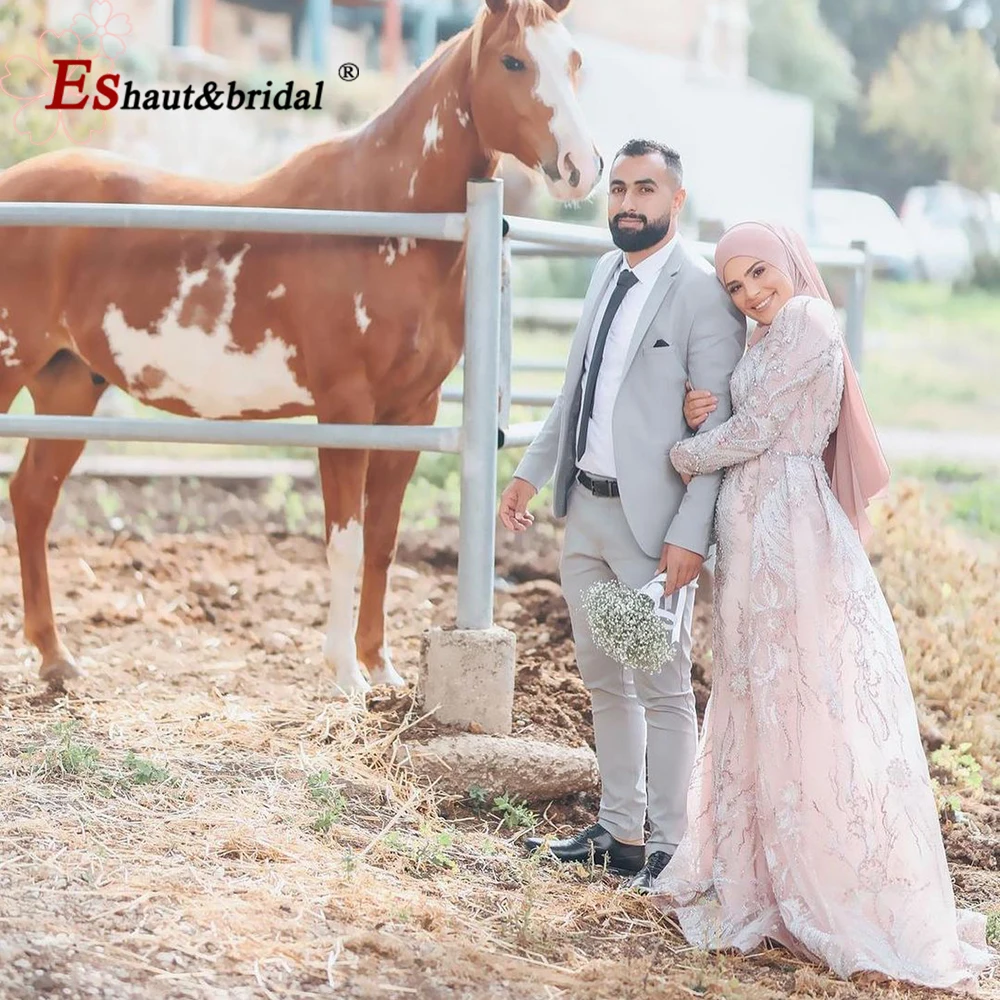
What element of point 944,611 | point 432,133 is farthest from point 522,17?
point 944,611

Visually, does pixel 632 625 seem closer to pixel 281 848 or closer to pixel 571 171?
pixel 281 848

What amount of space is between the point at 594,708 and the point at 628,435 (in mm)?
672

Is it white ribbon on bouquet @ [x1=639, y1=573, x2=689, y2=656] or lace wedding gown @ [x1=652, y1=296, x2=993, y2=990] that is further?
white ribbon on bouquet @ [x1=639, y1=573, x2=689, y2=656]

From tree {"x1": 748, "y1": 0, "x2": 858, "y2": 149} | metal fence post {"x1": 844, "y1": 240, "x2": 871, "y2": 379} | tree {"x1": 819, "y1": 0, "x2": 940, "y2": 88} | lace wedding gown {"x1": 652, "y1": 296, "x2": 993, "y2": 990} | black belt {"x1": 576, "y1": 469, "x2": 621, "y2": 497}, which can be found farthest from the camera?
tree {"x1": 819, "y1": 0, "x2": 940, "y2": 88}

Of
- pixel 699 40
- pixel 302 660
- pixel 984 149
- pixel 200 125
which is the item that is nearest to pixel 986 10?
pixel 984 149

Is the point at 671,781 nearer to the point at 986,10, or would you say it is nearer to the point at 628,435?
the point at 628,435

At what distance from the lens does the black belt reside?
314 cm

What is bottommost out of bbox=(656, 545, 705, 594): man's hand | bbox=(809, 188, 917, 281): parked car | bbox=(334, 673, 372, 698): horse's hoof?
bbox=(334, 673, 372, 698): horse's hoof

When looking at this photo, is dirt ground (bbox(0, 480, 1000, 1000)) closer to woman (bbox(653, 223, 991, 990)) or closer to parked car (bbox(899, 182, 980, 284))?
woman (bbox(653, 223, 991, 990))

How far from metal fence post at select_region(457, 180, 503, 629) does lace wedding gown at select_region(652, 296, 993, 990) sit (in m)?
0.75

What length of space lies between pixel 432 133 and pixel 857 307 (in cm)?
300

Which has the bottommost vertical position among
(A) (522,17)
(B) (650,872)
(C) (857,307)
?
(B) (650,872)

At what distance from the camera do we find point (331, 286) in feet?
12.9

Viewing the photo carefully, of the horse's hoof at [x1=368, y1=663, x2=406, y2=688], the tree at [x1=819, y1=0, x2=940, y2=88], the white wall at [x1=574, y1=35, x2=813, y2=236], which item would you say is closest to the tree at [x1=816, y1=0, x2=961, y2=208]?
the tree at [x1=819, y1=0, x2=940, y2=88]
